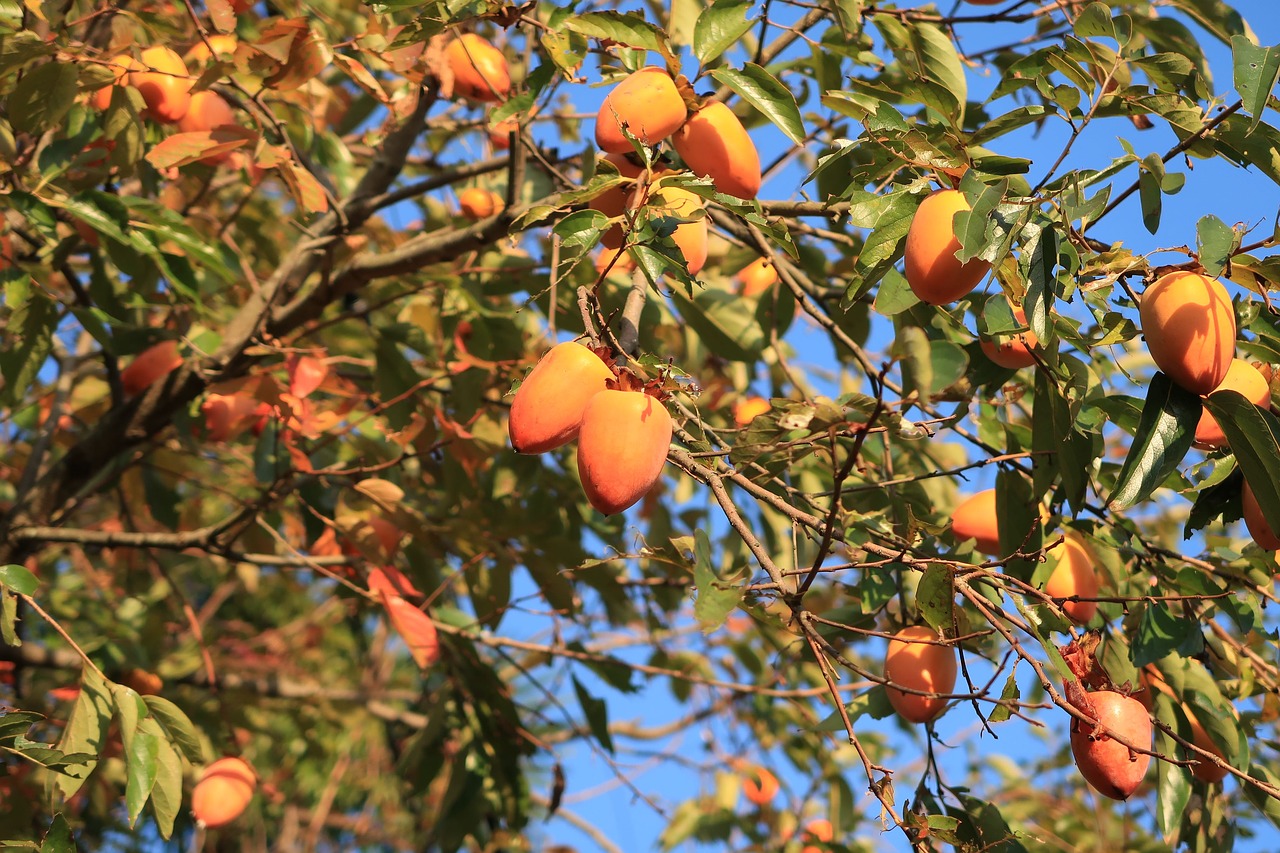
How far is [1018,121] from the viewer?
3.93 ft

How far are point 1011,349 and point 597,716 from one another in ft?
4.16

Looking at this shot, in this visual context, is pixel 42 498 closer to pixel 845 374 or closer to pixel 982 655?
pixel 982 655

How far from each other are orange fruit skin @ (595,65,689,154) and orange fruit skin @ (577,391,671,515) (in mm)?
319

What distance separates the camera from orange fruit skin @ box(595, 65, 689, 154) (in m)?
1.20

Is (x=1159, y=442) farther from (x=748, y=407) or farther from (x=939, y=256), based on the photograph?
(x=748, y=407)

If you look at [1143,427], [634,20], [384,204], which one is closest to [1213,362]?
[1143,427]

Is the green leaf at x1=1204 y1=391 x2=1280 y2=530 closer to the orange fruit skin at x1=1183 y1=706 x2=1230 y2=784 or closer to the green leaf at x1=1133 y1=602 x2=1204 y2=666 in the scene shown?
the green leaf at x1=1133 y1=602 x2=1204 y2=666

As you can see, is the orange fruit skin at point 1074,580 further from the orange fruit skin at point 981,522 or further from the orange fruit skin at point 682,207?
the orange fruit skin at point 682,207

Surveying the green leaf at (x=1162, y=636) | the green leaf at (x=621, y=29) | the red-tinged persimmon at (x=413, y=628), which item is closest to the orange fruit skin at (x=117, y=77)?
the green leaf at (x=621, y=29)

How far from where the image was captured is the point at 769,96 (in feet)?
4.41

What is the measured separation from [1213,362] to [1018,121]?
334 mm

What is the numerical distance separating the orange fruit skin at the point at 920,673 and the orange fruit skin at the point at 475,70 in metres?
1.12

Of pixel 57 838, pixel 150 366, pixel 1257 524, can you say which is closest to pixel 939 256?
pixel 1257 524

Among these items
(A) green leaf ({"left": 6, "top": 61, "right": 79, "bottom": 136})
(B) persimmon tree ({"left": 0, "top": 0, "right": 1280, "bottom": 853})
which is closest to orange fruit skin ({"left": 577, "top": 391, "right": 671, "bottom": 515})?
(B) persimmon tree ({"left": 0, "top": 0, "right": 1280, "bottom": 853})
